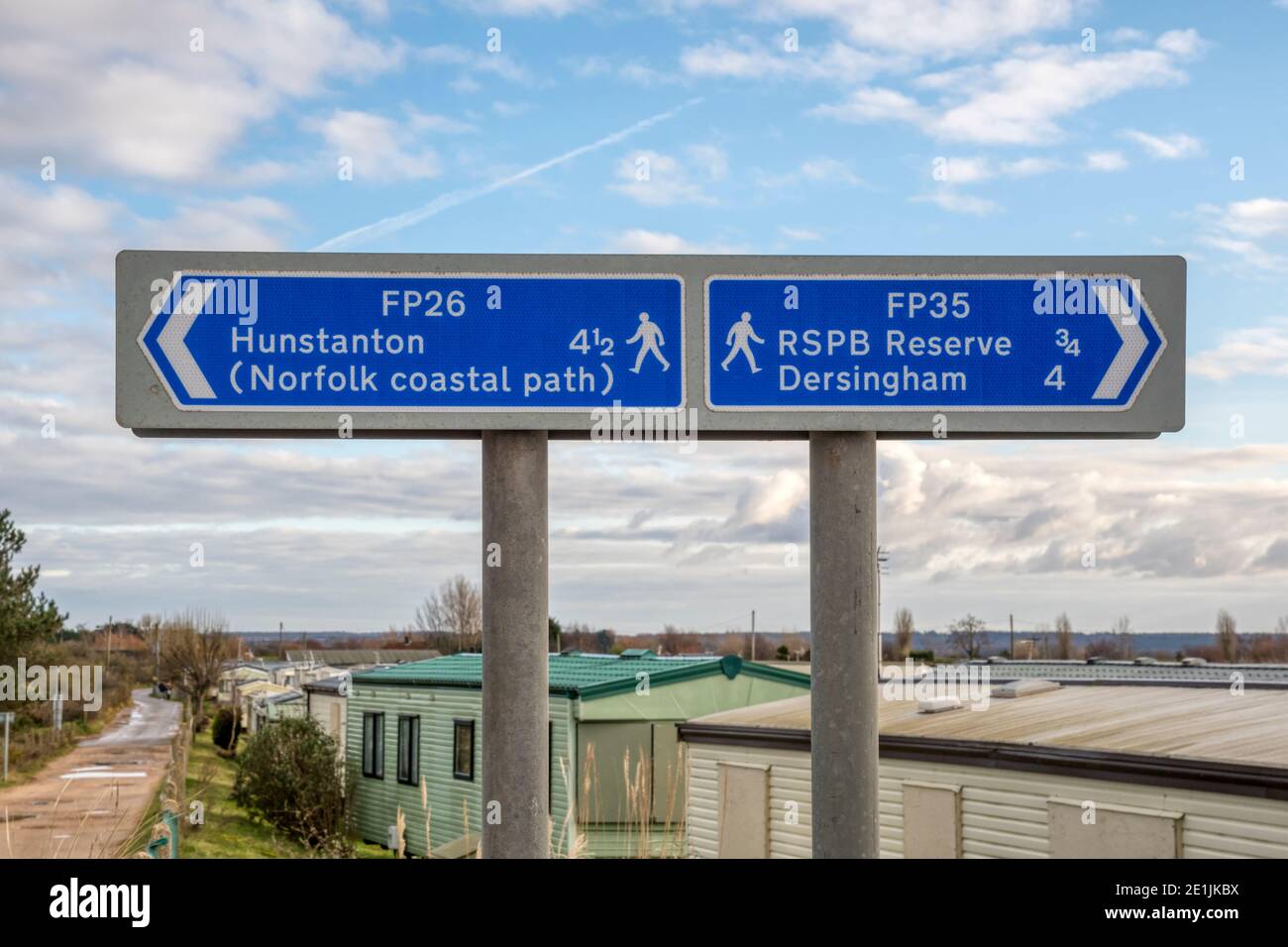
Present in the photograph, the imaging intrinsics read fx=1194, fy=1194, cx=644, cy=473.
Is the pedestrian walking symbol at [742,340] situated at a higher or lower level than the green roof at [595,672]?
higher

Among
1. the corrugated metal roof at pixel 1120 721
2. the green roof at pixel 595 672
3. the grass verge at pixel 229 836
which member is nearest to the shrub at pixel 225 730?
the grass verge at pixel 229 836

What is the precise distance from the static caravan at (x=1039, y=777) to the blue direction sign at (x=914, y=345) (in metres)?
6.15

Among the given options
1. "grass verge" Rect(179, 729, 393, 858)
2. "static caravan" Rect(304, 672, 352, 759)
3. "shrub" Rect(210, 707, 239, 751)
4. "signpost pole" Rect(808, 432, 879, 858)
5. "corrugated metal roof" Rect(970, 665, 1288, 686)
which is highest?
"signpost pole" Rect(808, 432, 879, 858)

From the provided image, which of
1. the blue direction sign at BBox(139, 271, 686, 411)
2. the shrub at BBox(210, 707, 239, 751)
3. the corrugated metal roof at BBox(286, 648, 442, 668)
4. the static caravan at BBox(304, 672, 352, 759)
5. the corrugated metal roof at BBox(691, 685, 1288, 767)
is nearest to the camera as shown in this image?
the blue direction sign at BBox(139, 271, 686, 411)

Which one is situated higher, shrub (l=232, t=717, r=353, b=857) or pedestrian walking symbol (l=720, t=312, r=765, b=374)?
pedestrian walking symbol (l=720, t=312, r=765, b=374)

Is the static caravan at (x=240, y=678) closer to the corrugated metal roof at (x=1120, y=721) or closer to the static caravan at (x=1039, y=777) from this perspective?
the static caravan at (x=1039, y=777)

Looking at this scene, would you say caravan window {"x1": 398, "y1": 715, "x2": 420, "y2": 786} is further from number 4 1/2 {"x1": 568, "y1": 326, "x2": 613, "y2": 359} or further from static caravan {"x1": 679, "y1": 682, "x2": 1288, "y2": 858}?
number 4 1/2 {"x1": 568, "y1": 326, "x2": 613, "y2": 359}

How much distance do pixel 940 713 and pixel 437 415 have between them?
10.7 m

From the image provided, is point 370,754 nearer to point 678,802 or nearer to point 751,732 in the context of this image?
point 678,802

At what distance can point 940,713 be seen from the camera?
14.2 meters

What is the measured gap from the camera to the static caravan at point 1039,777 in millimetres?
9984

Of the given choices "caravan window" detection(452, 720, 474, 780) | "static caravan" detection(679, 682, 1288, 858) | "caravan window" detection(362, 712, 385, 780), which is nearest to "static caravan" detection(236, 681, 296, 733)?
"caravan window" detection(362, 712, 385, 780)

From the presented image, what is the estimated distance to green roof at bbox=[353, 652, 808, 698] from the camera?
1959 cm
